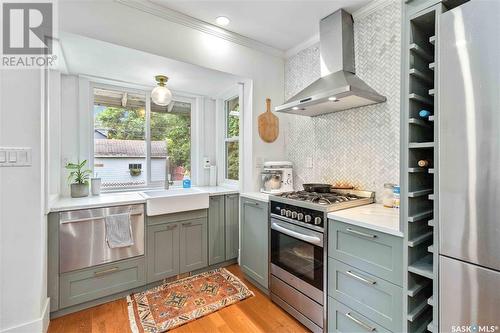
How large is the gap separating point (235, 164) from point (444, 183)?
2419mm

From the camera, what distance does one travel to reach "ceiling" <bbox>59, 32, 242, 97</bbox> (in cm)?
195

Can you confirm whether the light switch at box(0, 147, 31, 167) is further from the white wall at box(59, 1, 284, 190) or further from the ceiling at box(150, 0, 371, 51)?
the ceiling at box(150, 0, 371, 51)

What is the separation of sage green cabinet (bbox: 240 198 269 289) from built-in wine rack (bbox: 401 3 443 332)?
1190 mm

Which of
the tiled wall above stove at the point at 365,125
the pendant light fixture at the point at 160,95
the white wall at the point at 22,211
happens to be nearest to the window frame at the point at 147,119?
the pendant light fixture at the point at 160,95

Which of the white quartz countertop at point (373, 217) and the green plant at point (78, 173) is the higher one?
the green plant at point (78, 173)

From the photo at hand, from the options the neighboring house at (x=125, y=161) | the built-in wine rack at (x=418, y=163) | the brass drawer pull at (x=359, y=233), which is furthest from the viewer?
the neighboring house at (x=125, y=161)

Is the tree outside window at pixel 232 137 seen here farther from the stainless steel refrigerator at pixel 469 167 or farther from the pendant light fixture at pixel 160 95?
the stainless steel refrigerator at pixel 469 167

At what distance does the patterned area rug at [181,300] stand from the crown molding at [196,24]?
8.53 ft

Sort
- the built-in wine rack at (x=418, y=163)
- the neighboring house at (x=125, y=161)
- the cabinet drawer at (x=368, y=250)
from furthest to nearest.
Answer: the neighboring house at (x=125, y=161)
the cabinet drawer at (x=368, y=250)
the built-in wine rack at (x=418, y=163)

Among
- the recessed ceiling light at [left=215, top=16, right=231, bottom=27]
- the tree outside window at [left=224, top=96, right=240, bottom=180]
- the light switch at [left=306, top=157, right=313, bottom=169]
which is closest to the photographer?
the recessed ceiling light at [left=215, top=16, right=231, bottom=27]

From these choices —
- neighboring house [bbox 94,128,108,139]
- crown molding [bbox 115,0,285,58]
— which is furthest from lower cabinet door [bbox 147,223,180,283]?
crown molding [bbox 115,0,285,58]

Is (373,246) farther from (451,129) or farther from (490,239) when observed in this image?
(451,129)

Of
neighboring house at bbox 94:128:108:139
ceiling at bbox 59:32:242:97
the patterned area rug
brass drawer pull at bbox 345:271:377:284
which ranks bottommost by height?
the patterned area rug

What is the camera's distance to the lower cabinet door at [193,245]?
2.49 meters
